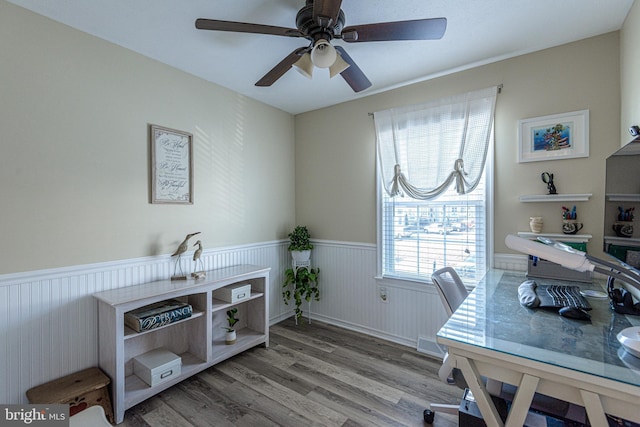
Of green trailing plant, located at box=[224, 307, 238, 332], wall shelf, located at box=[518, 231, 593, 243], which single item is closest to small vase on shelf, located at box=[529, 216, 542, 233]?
wall shelf, located at box=[518, 231, 593, 243]

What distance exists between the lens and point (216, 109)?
277 centimetres

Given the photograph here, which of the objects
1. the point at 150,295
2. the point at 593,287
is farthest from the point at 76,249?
the point at 593,287

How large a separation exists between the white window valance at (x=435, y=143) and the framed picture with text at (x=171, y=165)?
1.87 m

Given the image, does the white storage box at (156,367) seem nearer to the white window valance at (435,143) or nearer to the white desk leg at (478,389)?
the white desk leg at (478,389)

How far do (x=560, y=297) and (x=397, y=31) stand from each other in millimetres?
1698

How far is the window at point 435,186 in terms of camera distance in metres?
2.42

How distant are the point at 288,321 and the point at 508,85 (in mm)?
3270

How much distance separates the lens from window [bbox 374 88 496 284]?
2.42 meters

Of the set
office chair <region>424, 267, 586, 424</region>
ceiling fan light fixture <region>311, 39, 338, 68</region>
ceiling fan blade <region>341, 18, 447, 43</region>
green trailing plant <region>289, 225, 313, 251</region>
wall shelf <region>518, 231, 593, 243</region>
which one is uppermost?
ceiling fan blade <region>341, 18, 447, 43</region>

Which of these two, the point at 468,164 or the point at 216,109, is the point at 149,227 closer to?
the point at 216,109

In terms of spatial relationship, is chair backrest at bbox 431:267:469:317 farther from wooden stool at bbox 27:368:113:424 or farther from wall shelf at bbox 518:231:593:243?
wooden stool at bbox 27:368:113:424

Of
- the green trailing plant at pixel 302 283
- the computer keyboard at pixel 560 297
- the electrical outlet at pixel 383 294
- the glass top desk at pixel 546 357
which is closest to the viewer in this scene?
the glass top desk at pixel 546 357

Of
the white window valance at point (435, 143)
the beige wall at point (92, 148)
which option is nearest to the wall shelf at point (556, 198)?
the white window valance at point (435, 143)

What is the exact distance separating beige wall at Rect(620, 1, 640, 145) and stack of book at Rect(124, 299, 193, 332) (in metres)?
3.16
